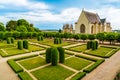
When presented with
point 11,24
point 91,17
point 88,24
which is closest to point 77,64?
point 88,24

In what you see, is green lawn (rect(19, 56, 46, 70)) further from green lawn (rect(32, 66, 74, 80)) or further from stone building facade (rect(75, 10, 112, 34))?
stone building facade (rect(75, 10, 112, 34))

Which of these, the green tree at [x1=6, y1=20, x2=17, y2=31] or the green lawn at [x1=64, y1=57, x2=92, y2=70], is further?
the green tree at [x1=6, y1=20, x2=17, y2=31]

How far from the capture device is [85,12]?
63.5 m

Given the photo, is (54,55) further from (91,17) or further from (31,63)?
(91,17)

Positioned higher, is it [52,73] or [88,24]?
[88,24]

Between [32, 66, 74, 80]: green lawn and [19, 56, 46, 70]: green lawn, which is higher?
[19, 56, 46, 70]: green lawn

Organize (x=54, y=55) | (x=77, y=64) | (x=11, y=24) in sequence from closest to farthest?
1. (x=54, y=55)
2. (x=77, y=64)
3. (x=11, y=24)

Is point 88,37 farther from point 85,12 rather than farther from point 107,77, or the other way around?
point 107,77

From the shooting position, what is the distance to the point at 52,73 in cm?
1502

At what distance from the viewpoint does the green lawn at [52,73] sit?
1385 centimetres

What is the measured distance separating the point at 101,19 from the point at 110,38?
36.1 m

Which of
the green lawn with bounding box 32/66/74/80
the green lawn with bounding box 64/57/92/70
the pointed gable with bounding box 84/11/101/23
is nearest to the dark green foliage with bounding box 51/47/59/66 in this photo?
the green lawn with bounding box 32/66/74/80

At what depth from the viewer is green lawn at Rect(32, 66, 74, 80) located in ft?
45.5

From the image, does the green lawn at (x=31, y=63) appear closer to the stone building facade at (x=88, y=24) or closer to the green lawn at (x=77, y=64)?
the green lawn at (x=77, y=64)
